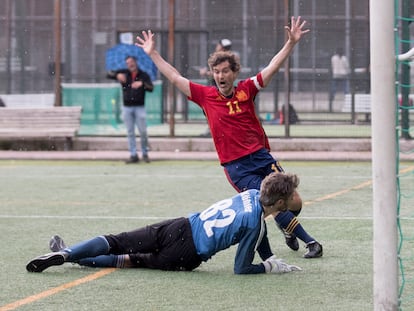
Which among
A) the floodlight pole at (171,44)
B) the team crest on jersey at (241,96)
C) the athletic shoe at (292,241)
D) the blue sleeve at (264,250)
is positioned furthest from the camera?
the floodlight pole at (171,44)

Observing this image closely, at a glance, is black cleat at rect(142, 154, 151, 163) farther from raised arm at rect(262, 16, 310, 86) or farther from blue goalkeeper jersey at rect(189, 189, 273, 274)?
blue goalkeeper jersey at rect(189, 189, 273, 274)

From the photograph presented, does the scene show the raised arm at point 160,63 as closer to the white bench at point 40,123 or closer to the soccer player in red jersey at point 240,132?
the soccer player in red jersey at point 240,132

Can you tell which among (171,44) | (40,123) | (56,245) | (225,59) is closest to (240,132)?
(225,59)

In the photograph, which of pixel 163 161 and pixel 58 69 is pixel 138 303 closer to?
pixel 163 161

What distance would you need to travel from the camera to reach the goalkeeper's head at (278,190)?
26.2 ft

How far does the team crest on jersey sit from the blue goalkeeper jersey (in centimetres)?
110

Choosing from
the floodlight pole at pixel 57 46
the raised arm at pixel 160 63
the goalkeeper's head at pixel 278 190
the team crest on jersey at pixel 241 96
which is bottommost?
the goalkeeper's head at pixel 278 190

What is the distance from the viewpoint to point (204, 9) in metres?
21.8

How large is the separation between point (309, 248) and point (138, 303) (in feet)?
7.48

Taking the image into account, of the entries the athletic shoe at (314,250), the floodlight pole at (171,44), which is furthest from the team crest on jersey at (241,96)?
the floodlight pole at (171,44)

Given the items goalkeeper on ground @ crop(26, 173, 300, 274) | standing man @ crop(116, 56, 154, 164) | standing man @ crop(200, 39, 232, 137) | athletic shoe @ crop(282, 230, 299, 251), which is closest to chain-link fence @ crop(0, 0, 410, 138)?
standing man @ crop(200, 39, 232, 137)

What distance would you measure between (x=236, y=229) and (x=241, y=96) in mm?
1523

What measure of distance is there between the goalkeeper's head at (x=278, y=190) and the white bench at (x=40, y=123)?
13729 millimetres

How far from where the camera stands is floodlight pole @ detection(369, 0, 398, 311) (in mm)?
6215
